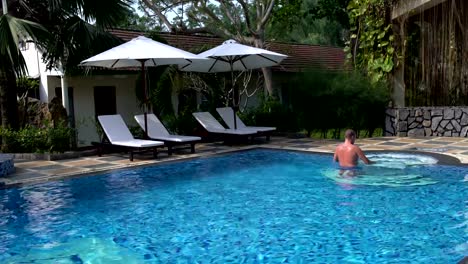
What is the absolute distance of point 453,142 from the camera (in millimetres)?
12000

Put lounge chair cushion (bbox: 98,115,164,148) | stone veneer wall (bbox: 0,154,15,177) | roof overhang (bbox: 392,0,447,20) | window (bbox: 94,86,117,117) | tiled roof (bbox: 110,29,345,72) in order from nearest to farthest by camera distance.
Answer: stone veneer wall (bbox: 0,154,15,177), lounge chair cushion (bbox: 98,115,164,148), roof overhang (bbox: 392,0,447,20), window (bbox: 94,86,117,117), tiled roof (bbox: 110,29,345,72)

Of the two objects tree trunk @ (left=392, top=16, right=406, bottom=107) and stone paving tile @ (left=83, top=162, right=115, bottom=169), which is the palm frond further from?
tree trunk @ (left=392, top=16, right=406, bottom=107)

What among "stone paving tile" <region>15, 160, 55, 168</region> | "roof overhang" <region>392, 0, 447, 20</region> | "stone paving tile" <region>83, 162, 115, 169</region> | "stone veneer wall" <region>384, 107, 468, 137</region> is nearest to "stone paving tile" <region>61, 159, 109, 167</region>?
"stone paving tile" <region>83, 162, 115, 169</region>

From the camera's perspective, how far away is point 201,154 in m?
11.7

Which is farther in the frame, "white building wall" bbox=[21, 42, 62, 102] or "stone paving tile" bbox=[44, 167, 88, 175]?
"white building wall" bbox=[21, 42, 62, 102]

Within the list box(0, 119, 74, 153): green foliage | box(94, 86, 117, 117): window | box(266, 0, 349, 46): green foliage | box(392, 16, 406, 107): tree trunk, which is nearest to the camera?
box(0, 119, 74, 153): green foliage

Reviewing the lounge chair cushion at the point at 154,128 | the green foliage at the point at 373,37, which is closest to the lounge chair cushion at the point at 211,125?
the lounge chair cushion at the point at 154,128

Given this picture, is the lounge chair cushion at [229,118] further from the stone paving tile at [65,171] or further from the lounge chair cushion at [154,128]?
the stone paving tile at [65,171]

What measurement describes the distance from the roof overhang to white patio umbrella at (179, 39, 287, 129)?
3507mm

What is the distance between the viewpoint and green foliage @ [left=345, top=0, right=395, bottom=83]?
13953 millimetres

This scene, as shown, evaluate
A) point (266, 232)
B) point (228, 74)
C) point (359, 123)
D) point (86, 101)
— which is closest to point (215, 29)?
point (228, 74)

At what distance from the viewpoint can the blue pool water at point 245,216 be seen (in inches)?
203

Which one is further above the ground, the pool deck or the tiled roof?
the tiled roof

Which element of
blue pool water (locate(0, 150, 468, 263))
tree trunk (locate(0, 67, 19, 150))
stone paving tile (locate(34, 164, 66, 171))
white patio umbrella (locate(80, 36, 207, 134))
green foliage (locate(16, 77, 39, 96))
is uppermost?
white patio umbrella (locate(80, 36, 207, 134))
